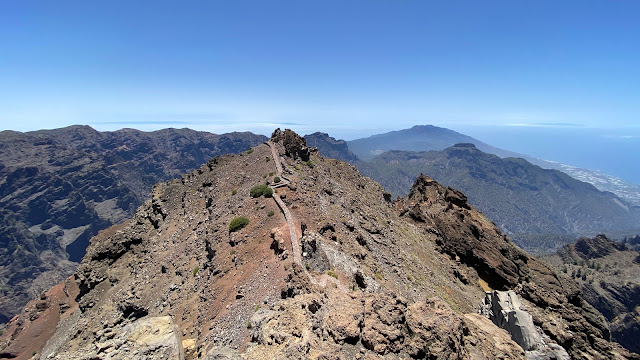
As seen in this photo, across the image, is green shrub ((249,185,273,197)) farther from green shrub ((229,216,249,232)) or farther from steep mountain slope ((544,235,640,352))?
steep mountain slope ((544,235,640,352))

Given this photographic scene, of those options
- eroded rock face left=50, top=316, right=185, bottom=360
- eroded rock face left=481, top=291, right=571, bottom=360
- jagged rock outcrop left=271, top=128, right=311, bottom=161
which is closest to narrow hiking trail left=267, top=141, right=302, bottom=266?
jagged rock outcrop left=271, top=128, right=311, bottom=161

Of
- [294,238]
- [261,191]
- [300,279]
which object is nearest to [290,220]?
[294,238]

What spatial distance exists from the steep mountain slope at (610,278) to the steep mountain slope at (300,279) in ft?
202

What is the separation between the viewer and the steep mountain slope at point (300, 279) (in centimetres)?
1373

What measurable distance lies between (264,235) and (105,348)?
49.2 feet

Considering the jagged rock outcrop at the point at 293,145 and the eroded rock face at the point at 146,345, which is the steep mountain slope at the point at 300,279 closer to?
the eroded rock face at the point at 146,345

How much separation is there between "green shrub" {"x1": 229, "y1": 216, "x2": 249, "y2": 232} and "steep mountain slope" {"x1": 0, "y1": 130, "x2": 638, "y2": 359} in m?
0.17

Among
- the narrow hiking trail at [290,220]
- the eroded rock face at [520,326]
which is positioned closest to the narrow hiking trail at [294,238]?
the narrow hiking trail at [290,220]

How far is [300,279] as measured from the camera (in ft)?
61.6

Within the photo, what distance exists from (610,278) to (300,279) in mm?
158616

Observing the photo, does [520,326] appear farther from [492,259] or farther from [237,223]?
[492,259]

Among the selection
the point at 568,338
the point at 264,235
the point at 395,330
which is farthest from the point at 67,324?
the point at 568,338

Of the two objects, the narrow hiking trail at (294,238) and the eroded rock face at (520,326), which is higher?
the narrow hiking trail at (294,238)

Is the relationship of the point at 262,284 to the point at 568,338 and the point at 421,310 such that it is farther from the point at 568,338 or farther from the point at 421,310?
the point at 568,338
